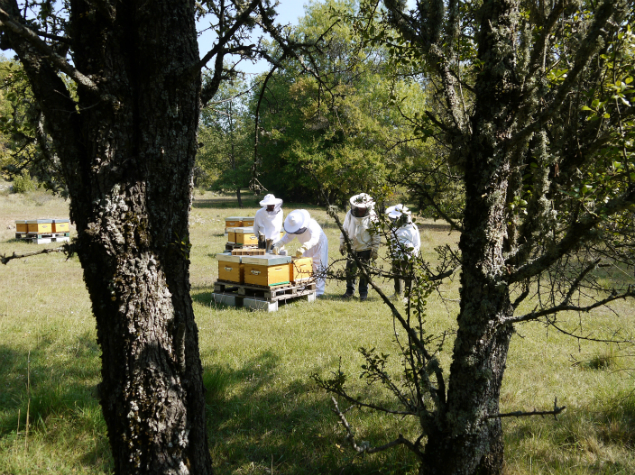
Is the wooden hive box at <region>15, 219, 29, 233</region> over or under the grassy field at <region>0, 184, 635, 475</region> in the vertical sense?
over

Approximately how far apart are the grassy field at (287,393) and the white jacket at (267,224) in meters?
3.68

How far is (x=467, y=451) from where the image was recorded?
6.84 ft

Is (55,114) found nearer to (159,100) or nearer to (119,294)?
(159,100)

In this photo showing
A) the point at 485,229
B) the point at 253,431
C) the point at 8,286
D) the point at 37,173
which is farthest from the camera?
the point at 8,286

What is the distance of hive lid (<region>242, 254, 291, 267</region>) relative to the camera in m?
7.05

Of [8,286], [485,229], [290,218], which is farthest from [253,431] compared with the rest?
[8,286]

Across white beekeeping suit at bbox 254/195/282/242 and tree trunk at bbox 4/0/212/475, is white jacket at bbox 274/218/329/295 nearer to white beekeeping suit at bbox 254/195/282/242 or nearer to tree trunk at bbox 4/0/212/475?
white beekeeping suit at bbox 254/195/282/242

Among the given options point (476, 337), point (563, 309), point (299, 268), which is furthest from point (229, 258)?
point (563, 309)

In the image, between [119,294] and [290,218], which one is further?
A: [290,218]

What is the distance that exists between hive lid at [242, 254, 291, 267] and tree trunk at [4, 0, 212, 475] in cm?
494

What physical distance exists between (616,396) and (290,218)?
6073 millimetres

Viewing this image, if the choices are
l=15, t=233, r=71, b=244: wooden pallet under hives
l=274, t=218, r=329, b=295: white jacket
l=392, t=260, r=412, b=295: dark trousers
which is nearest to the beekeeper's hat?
l=274, t=218, r=329, b=295: white jacket

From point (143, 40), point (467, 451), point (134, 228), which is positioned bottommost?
point (467, 451)

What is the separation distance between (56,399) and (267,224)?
287 inches
